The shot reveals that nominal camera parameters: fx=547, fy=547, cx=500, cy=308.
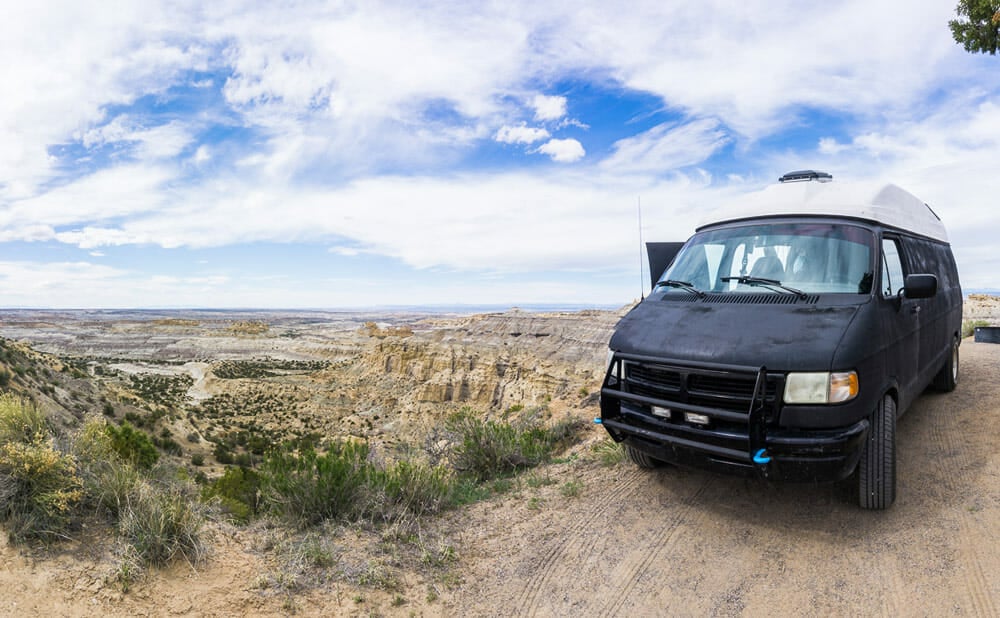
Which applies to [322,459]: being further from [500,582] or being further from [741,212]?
[741,212]

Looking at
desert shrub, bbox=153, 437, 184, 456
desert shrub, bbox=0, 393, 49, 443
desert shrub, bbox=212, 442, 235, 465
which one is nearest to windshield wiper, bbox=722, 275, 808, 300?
desert shrub, bbox=0, 393, 49, 443

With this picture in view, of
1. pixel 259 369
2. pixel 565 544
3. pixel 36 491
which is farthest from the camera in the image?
pixel 259 369

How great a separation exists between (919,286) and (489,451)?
193 inches

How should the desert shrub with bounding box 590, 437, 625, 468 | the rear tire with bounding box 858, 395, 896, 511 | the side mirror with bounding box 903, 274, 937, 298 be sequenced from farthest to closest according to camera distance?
the desert shrub with bounding box 590, 437, 625, 468, the side mirror with bounding box 903, 274, 937, 298, the rear tire with bounding box 858, 395, 896, 511

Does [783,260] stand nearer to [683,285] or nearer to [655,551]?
[683,285]

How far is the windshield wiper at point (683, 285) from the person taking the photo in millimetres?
5195

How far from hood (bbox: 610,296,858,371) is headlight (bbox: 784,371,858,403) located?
7cm

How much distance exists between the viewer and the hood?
3965 mm

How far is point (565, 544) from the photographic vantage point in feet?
15.2

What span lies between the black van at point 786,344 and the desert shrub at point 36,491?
4.04m

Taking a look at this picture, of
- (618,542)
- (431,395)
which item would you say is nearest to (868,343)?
(618,542)

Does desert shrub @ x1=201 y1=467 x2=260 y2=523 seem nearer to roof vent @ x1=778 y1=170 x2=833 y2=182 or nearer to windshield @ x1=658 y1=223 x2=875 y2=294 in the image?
windshield @ x1=658 y1=223 x2=875 y2=294

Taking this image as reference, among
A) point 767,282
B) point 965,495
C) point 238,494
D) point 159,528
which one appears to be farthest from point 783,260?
point 238,494

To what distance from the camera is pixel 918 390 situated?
5.78 metres
